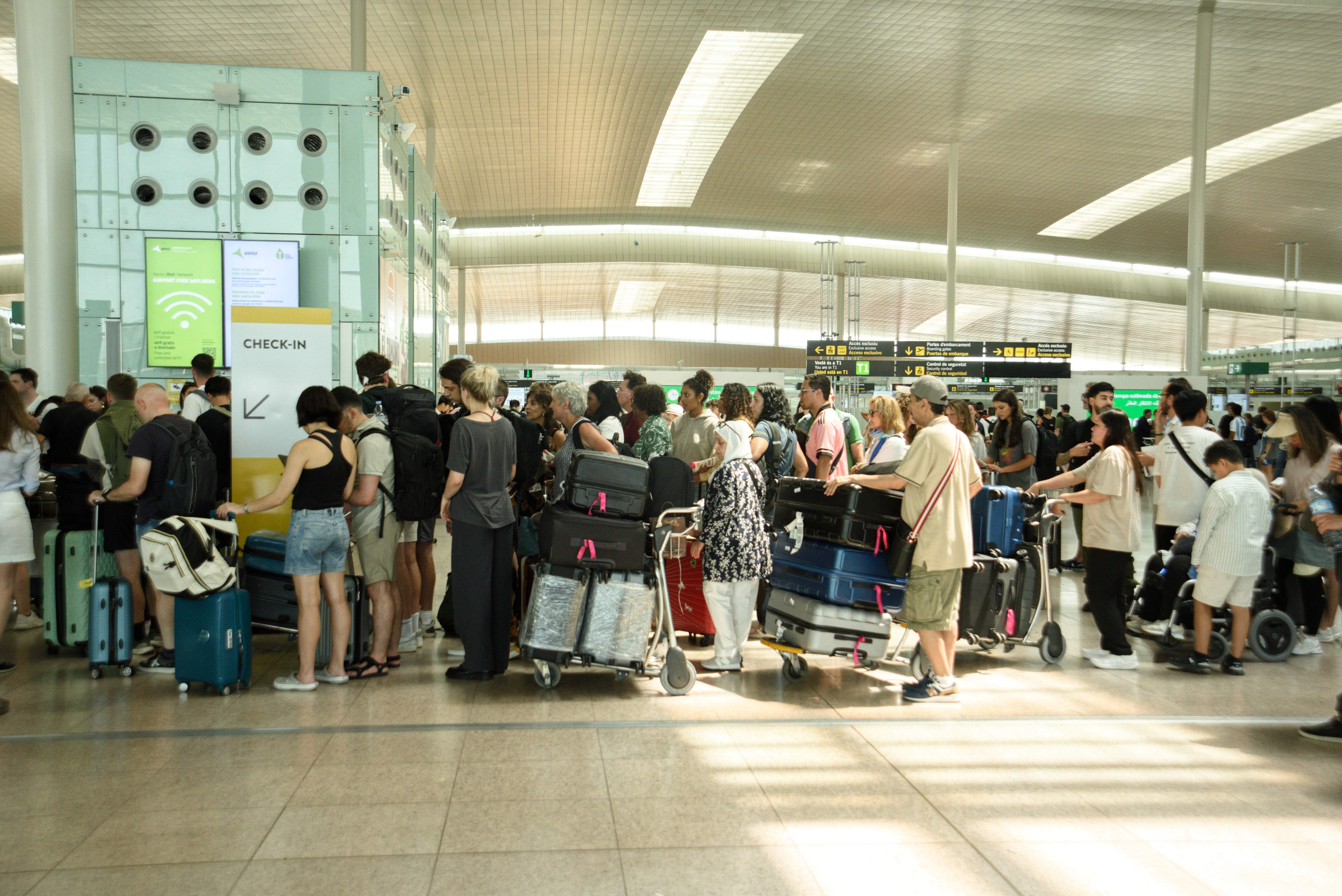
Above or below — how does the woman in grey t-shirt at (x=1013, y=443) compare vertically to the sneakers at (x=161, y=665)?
above

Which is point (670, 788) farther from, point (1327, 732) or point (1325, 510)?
point (1325, 510)

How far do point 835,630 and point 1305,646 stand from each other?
329cm

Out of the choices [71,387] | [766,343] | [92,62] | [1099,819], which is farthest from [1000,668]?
[766,343]

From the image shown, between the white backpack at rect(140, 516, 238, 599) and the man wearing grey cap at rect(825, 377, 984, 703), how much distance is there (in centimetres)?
315

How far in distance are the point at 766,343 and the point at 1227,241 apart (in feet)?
55.7

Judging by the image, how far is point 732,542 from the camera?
17.7ft

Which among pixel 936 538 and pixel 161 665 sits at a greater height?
pixel 936 538

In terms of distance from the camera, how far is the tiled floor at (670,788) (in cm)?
305

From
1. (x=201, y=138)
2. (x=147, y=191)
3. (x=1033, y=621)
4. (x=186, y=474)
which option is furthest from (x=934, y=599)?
(x=147, y=191)

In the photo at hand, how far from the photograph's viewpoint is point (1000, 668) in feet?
19.4

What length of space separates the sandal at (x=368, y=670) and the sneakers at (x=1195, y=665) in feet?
15.1

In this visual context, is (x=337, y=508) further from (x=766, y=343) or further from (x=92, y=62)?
(x=766, y=343)

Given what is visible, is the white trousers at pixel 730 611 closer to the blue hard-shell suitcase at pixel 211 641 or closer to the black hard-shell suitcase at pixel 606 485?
the black hard-shell suitcase at pixel 606 485

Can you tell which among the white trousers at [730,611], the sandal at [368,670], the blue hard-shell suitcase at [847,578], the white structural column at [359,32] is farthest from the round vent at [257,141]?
the white structural column at [359,32]
